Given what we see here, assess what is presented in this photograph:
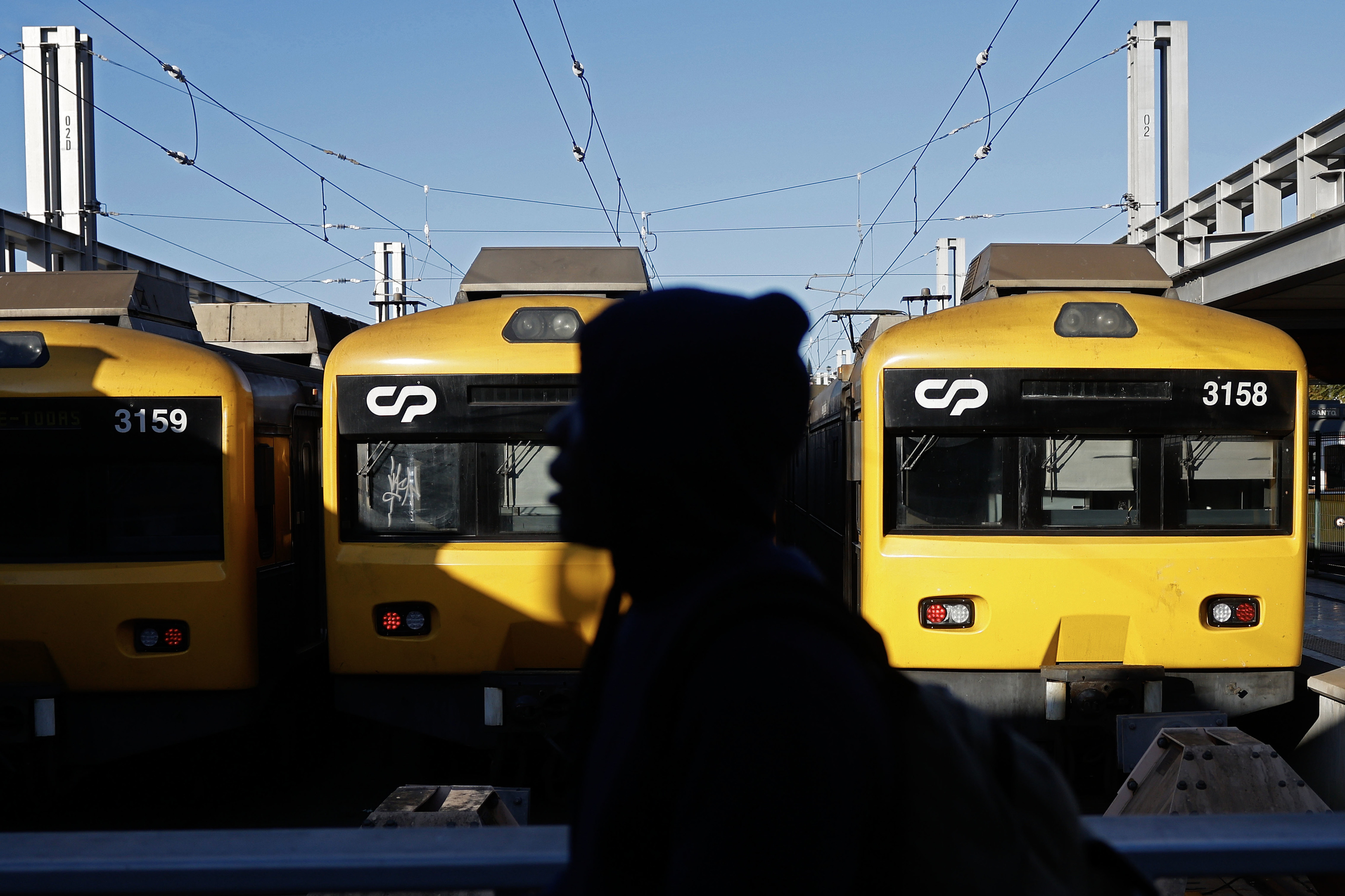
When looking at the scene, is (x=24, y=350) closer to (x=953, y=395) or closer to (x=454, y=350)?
(x=454, y=350)

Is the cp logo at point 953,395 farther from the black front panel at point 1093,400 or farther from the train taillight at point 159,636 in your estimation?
the train taillight at point 159,636

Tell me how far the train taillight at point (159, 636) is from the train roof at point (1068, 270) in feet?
16.0

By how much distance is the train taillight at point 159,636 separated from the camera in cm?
567

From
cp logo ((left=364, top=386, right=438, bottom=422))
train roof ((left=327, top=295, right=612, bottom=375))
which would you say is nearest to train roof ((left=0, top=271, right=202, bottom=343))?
train roof ((left=327, top=295, right=612, bottom=375))

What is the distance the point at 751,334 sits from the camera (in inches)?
36.8

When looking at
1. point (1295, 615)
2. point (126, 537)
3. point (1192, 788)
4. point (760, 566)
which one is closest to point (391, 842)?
point (760, 566)

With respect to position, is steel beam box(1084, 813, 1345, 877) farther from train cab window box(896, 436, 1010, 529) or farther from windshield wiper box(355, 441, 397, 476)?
windshield wiper box(355, 441, 397, 476)

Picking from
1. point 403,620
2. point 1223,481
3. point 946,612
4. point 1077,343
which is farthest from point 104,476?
point 1223,481

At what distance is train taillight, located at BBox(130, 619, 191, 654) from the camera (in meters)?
5.67

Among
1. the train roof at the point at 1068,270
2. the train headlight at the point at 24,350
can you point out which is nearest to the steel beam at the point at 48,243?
the train headlight at the point at 24,350

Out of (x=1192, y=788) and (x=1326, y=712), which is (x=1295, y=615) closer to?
(x=1326, y=712)

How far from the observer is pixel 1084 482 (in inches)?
220

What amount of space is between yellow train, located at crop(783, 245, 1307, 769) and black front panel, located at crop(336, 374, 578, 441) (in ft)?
5.84

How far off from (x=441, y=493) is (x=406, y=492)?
0.61 ft
